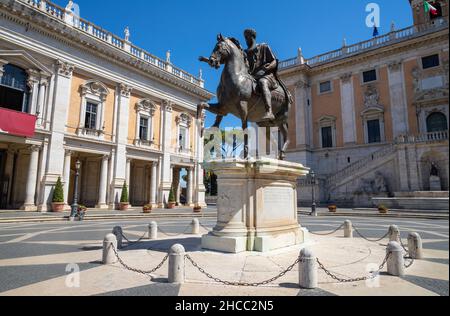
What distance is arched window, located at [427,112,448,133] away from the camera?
28239mm

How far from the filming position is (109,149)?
2477cm

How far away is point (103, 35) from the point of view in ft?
82.2

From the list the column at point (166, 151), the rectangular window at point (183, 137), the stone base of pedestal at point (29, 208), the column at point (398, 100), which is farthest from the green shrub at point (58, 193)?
the column at point (398, 100)

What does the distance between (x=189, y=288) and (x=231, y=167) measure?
2.80m

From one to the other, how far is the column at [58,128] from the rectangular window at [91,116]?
211cm

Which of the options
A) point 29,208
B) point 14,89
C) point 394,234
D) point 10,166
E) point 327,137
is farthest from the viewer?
point 327,137

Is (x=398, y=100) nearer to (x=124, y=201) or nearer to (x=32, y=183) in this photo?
(x=124, y=201)

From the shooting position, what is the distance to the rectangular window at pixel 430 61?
2873cm

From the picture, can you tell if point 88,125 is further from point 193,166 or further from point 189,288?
point 189,288

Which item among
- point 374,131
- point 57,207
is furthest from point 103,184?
point 374,131

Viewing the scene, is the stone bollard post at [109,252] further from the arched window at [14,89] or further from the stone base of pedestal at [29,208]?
the arched window at [14,89]

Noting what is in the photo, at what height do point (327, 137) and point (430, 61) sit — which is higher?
point (430, 61)

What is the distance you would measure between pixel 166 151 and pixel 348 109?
919 inches

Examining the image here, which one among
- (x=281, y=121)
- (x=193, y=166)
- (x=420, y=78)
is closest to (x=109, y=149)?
(x=193, y=166)
